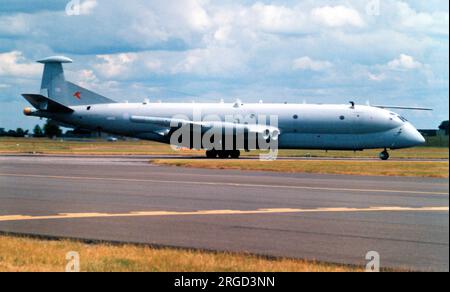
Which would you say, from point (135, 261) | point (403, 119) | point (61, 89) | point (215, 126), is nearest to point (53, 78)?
point (61, 89)

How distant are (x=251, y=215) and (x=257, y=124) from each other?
34.1 metres

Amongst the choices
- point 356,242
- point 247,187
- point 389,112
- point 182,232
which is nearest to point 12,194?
point 247,187

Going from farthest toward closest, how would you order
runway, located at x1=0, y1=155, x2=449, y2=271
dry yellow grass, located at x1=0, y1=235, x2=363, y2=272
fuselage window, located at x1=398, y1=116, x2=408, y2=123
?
fuselage window, located at x1=398, y1=116, x2=408, y2=123, runway, located at x1=0, y1=155, x2=449, y2=271, dry yellow grass, located at x1=0, y1=235, x2=363, y2=272

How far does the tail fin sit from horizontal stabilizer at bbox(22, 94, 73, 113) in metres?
1.35

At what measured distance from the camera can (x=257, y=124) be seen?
49.4m

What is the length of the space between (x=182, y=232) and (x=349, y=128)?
122 ft

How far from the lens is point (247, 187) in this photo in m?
23.0

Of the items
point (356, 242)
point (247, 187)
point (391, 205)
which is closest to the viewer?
point (356, 242)

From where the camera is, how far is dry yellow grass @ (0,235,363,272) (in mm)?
9383

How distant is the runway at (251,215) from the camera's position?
37.3 feet

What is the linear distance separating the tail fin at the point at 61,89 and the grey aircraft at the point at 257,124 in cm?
142
